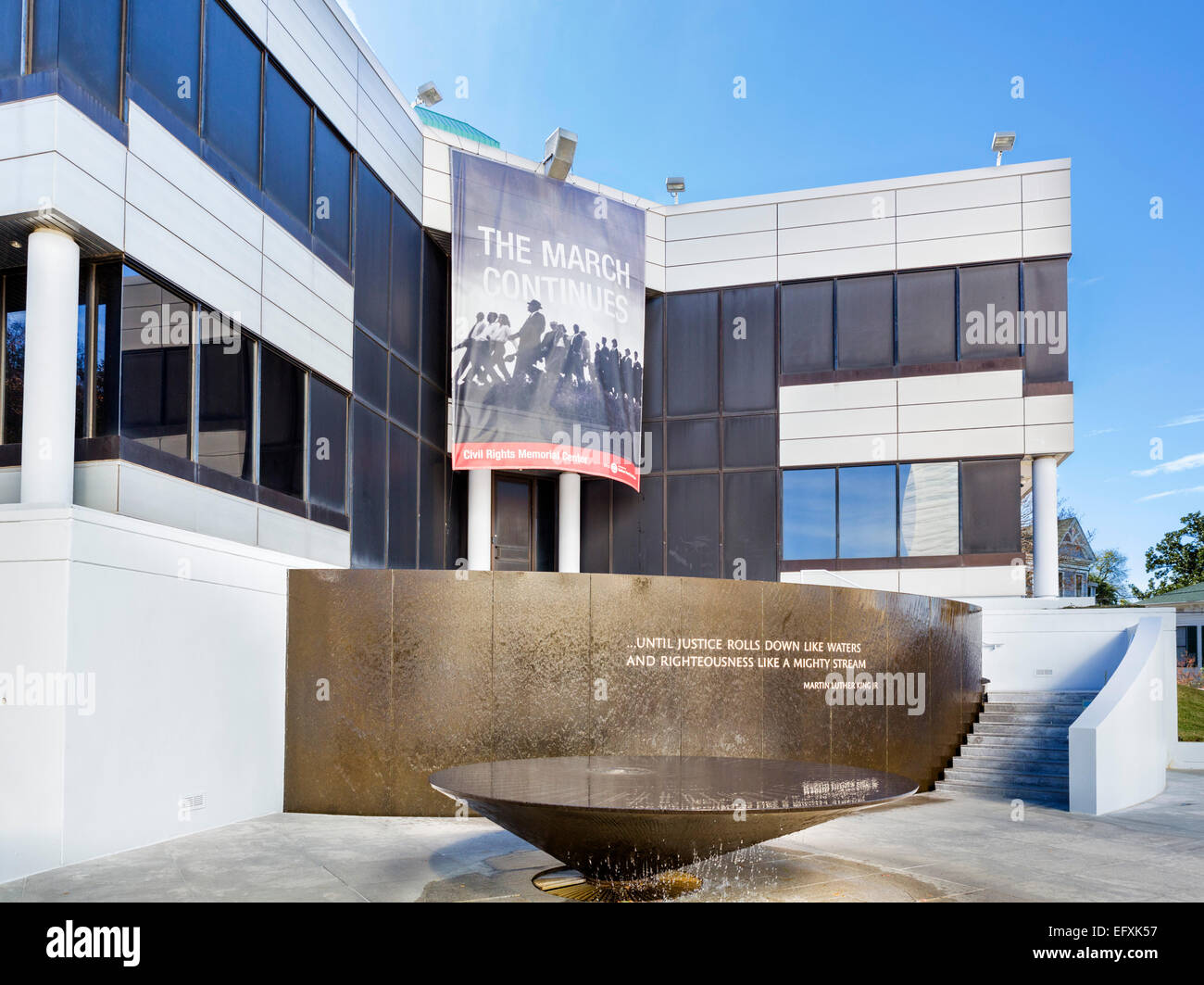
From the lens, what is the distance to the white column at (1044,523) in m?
19.5

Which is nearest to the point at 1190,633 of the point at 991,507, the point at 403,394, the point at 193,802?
the point at 991,507

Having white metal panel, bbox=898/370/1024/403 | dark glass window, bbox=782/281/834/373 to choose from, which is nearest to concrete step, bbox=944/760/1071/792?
white metal panel, bbox=898/370/1024/403

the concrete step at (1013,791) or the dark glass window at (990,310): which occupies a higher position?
the dark glass window at (990,310)

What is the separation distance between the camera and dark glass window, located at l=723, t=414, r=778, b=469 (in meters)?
21.0

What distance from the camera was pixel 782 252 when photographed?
2133 centimetres

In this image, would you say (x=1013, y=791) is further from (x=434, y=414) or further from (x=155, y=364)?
(x=434, y=414)

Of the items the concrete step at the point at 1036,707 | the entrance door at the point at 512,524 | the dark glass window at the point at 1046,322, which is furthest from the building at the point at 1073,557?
the concrete step at the point at 1036,707

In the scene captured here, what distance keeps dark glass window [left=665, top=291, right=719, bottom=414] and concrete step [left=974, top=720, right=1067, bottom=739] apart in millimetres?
9204

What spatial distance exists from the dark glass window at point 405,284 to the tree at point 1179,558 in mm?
41692

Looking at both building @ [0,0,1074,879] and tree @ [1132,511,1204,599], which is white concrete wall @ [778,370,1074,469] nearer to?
building @ [0,0,1074,879]

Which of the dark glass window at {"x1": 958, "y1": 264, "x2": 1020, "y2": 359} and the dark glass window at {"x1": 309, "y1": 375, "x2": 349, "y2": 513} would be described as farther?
the dark glass window at {"x1": 958, "y1": 264, "x2": 1020, "y2": 359}

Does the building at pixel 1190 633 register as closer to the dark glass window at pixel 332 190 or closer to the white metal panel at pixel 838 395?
the white metal panel at pixel 838 395

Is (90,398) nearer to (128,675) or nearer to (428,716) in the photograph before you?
(128,675)
